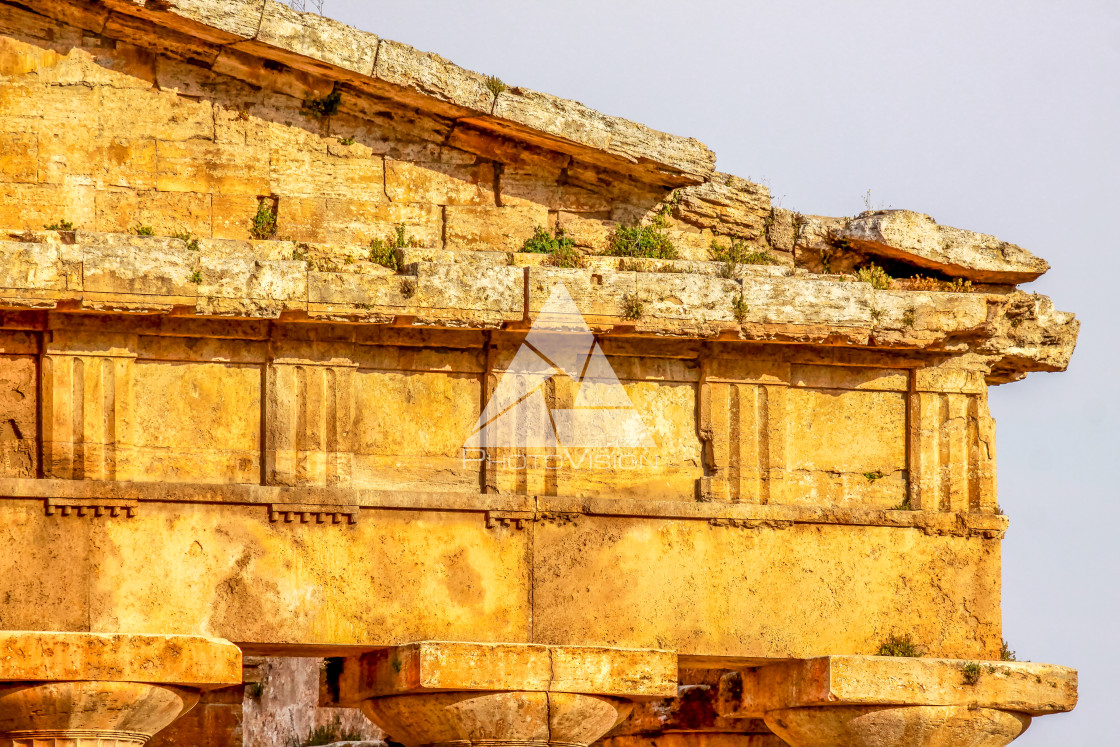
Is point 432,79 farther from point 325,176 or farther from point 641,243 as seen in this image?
point 641,243

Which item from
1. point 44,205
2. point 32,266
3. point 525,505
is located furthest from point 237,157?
point 525,505

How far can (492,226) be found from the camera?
1382 centimetres

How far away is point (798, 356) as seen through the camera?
13820mm

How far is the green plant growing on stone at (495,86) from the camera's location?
13445 mm

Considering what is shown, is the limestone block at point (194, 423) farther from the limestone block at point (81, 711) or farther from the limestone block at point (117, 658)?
the limestone block at point (81, 711)

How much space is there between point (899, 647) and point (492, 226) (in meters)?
4.49

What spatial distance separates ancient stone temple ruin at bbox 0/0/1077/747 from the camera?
40.9ft

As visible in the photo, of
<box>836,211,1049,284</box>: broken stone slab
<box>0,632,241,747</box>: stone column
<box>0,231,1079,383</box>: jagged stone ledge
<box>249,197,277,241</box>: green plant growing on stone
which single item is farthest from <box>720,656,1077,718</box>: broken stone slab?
<box>249,197,277,241</box>: green plant growing on stone


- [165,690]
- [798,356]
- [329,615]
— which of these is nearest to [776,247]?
[798,356]

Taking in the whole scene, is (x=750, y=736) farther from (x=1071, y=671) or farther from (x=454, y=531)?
(x=454, y=531)

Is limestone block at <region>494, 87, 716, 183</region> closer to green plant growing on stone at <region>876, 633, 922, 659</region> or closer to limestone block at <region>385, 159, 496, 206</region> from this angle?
limestone block at <region>385, 159, 496, 206</region>

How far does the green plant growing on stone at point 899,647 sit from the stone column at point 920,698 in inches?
10.3

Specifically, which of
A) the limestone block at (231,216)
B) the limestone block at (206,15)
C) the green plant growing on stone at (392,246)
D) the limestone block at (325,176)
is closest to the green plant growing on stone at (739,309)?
the green plant growing on stone at (392,246)

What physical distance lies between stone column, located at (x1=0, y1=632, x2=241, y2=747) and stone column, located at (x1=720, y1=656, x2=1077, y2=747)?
4314 mm
